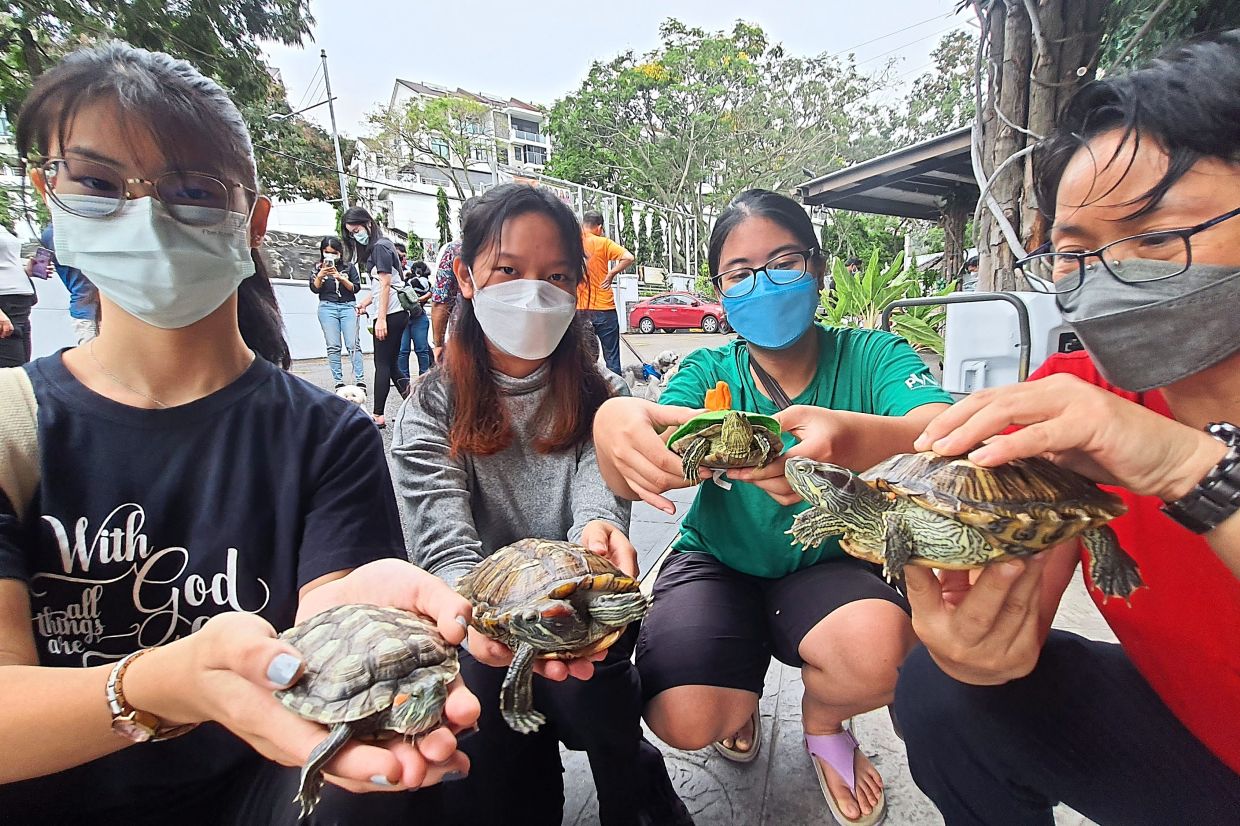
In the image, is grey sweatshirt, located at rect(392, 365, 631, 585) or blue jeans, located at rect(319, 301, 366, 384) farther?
blue jeans, located at rect(319, 301, 366, 384)

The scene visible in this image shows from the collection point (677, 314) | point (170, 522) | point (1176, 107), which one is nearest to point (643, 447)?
point (170, 522)

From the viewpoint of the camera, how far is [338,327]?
7914 mm

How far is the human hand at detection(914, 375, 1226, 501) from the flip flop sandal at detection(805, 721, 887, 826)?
3.98ft

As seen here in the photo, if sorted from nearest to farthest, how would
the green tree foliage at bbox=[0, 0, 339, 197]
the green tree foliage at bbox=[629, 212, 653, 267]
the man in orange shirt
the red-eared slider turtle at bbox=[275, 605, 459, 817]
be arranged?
the red-eared slider turtle at bbox=[275, 605, 459, 817] < the green tree foliage at bbox=[0, 0, 339, 197] < the man in orange shirt < the green tree foliage at bbox=[629, 212, 653, 267]

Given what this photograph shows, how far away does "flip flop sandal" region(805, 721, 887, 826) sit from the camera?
6.10ft

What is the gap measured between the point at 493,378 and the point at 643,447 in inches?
→ 29.0

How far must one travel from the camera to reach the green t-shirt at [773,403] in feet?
6.47

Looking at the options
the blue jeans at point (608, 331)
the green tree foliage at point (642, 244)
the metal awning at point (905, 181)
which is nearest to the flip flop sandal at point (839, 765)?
the blue jeans at point (608, 331)

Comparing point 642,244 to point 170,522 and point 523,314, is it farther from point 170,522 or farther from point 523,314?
point 170,522

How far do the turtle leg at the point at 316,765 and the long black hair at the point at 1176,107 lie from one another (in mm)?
1880

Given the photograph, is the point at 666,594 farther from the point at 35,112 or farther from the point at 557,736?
the point at 35,112

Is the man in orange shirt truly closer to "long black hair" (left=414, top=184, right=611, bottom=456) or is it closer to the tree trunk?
the tree trunk

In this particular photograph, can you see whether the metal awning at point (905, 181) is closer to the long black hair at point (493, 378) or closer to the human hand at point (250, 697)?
the long black hair at point (493, 378)

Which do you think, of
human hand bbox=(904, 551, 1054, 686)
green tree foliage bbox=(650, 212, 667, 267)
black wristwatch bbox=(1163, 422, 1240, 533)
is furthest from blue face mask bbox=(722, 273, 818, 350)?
green tree foliage bbox=(650, 212, 667, 267)
